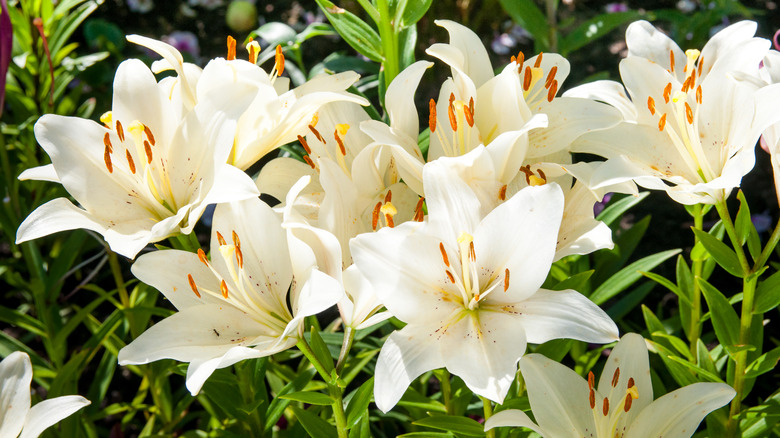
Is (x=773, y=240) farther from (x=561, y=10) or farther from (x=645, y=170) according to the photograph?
(x=561, y=10)

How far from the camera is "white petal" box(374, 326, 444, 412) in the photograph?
2.15 feet

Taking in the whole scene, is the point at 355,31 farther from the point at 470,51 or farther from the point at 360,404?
the point at 360,404

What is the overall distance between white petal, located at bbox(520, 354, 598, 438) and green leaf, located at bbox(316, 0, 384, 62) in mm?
447

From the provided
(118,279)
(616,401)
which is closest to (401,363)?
(616,401)

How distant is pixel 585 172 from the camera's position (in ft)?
2.40

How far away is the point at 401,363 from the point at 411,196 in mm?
195

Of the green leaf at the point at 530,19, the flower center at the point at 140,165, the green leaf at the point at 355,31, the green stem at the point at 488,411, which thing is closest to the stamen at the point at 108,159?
the flower center at the point at 140,165

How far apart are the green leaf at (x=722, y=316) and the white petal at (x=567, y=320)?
237mm

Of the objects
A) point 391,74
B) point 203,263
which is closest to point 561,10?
point 391,74

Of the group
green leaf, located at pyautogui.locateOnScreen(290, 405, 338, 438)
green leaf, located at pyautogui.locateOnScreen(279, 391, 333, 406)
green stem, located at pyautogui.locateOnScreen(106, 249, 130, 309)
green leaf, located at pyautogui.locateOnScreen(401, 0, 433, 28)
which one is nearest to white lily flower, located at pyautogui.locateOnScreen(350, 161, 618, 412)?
green leaf, located at pyautogui.locateOnScreen(279, 391, 333, 406)

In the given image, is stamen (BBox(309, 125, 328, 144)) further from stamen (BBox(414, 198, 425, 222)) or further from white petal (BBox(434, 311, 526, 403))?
white petal (BBox(434, 311, 526, 403))

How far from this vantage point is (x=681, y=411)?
2.55 ft

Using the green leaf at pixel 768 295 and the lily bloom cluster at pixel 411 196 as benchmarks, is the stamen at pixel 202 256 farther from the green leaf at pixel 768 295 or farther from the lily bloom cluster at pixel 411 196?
the green leaf at pixel 768 295

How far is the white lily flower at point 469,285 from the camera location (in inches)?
25.7
